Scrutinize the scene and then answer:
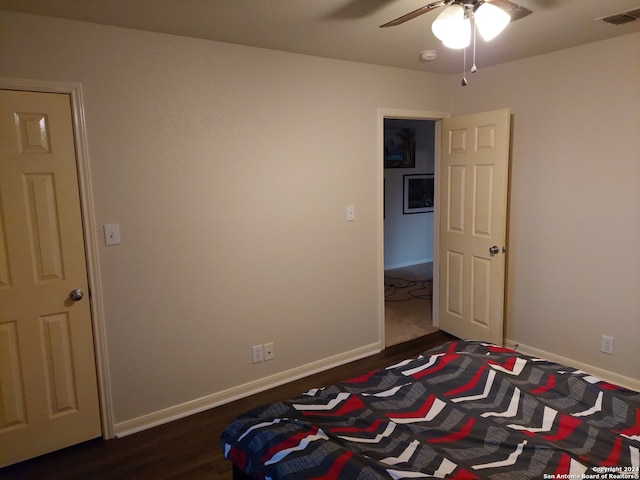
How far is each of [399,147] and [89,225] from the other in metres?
4.99

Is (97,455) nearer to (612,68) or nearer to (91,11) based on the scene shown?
(91,11)

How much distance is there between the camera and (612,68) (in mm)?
2891

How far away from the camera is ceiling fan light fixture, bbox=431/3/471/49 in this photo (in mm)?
1812

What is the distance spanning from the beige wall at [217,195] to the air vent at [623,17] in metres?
1.50

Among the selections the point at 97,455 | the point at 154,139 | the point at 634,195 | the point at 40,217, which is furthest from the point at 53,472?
the point at 634,195

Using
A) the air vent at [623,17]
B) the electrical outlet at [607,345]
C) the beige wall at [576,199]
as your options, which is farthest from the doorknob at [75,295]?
the electrical outlet at [607,345]

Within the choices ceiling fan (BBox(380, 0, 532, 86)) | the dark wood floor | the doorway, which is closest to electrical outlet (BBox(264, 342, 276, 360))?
the dark wood floor

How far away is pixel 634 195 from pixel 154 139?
316cm

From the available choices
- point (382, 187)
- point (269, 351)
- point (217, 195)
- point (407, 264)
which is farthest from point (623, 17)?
point (407, 264)

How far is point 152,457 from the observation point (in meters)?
2.43

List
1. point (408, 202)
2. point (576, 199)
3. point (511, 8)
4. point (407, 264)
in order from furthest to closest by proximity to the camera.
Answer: point (407, 264), point (408, 202), point (576, 199), point (511, 8)

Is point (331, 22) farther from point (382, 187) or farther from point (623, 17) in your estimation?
point (623, 17)

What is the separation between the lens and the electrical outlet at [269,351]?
10.4 feet

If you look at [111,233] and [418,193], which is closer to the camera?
[111,233]
